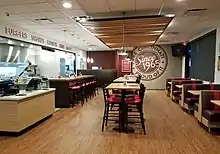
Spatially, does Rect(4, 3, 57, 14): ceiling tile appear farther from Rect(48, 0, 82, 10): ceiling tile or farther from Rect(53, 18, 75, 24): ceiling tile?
Rect(53, 18, 75, 24): ceiling tile

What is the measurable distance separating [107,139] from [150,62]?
31.5 feet

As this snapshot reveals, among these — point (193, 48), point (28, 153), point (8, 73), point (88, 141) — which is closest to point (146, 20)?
point (88, 141)

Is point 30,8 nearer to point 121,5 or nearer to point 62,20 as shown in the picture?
point 62,20


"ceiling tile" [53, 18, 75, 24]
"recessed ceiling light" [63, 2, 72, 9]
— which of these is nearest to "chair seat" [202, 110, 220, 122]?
"recessed ceiling light" [63, 2, 72, 9]

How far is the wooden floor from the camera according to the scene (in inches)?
143

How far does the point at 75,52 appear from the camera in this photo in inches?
523

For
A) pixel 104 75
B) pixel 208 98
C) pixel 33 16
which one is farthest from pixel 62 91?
pixel 104 75

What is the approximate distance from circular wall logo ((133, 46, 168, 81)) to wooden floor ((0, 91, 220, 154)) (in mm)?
7635

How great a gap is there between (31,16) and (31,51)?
5.66 m

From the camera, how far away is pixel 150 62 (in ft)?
43.1

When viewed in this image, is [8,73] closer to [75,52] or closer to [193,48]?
[75,52]

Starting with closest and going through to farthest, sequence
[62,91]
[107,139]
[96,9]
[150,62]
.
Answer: [107,139], [96,9], [62,91], [150,62]

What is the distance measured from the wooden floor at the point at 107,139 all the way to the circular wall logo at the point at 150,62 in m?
7.63

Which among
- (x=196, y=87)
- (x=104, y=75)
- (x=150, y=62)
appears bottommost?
(x=196, y=87)
